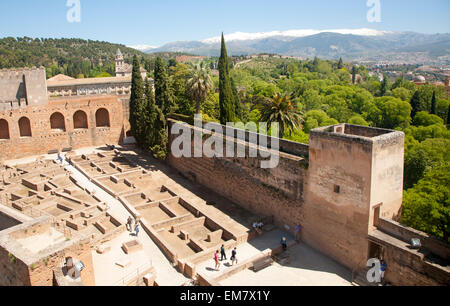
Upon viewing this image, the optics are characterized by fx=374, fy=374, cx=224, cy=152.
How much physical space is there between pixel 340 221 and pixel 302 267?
8.41ft

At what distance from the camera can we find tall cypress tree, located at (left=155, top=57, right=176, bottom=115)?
94.1 feet

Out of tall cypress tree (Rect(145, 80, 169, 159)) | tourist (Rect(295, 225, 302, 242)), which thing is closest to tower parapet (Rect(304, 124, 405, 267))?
tourist (Rect(295, 225, 302, 242))

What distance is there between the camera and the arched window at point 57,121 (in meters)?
32.6

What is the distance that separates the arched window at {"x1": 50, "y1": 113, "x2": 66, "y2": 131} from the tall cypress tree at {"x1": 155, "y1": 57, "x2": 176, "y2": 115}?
377 inches

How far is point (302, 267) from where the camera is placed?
15984mm

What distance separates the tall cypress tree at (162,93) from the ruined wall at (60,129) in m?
5.98

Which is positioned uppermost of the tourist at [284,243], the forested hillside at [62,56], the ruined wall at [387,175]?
the forested hillside at [62,56]

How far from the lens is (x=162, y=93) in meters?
29.0

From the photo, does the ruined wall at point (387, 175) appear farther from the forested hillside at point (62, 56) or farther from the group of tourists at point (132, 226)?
the forested hillside at point (62, 56)

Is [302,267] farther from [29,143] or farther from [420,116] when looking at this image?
[420,116]

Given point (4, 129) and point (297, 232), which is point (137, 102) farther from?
point (297, 232)

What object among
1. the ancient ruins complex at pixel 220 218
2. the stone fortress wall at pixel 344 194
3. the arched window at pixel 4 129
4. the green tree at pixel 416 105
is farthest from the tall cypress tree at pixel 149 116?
the green tree at pixel 416 105

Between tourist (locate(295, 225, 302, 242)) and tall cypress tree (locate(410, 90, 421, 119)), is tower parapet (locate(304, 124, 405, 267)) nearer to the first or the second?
tourist (locate(295, 225, 302, 242))

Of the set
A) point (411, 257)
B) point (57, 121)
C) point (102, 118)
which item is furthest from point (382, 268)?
point (57, 121)
